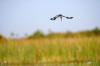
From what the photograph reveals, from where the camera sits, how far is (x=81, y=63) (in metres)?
2.05

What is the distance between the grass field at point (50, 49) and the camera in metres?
2.30

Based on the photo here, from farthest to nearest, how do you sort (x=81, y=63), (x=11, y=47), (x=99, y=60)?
(x=11, y=47) < (x=99, y=60) < (x=81, y=63)

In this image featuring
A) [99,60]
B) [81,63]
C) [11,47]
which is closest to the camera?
[81,63]

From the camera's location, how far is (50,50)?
2.53 metres

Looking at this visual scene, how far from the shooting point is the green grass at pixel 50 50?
7.60 feet

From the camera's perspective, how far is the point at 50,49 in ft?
8.30

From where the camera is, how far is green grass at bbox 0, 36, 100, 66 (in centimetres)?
232

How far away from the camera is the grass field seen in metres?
2.30

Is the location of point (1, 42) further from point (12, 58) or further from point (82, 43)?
point (82, 43)

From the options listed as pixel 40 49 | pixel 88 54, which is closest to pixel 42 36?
pixel 40 49

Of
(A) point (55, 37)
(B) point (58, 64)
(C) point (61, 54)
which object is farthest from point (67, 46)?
(B) point (58, 64)

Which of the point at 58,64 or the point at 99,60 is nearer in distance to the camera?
the point at 58,64

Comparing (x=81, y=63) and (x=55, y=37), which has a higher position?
(x=55, y=37)

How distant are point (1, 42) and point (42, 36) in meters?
0.36
